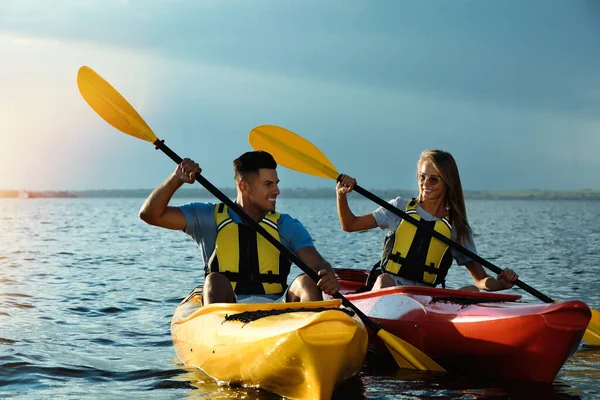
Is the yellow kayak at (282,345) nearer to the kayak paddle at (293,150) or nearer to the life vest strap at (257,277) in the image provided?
the life vest strap at (257,277)

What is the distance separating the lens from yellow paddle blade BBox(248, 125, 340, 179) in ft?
24.1

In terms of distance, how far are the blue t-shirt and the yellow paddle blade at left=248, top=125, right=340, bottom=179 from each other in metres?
1.54

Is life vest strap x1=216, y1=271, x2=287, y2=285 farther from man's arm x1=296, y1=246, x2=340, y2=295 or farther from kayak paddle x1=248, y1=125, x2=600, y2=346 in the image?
kayak paddle x1=248, y1=125, x2=600, y2=346

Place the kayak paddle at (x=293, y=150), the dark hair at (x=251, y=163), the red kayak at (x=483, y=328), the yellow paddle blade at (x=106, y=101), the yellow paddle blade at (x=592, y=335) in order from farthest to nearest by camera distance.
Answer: the kayak paddle at (x=293, y=150)
the yellow paddle blade at (x=592, y=335)
the yellow paddle blade at (x=106, y=101)
the dark hair at (x=251, y=163)
the red kayak at (x=483, y=328)

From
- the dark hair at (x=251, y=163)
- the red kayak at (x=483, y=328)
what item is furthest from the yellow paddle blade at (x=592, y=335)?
the dark hair at (x=251, y=163)

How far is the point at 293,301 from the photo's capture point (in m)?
5.36

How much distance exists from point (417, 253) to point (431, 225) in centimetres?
26

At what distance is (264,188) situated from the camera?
561 centimetres

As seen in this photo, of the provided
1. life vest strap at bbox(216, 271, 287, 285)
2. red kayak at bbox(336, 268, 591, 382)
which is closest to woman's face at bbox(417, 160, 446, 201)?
red kayak at bbox(336, 268, 591, 382)

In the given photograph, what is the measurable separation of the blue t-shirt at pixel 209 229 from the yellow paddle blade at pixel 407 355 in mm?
842

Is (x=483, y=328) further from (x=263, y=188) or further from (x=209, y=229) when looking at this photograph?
(x=209, y=229)

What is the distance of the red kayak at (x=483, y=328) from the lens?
5141 millimetres

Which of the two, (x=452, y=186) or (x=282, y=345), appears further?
(x=452, y=186)

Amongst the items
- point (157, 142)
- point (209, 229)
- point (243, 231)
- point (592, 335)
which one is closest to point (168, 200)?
point (209, 229)
